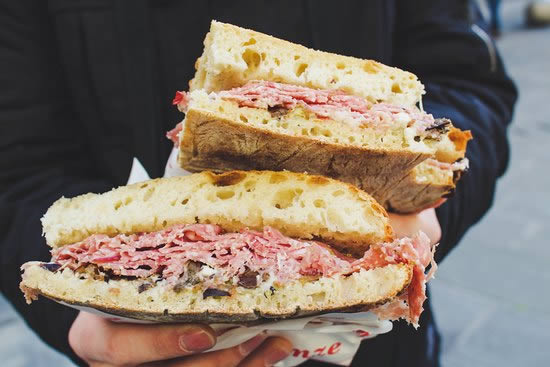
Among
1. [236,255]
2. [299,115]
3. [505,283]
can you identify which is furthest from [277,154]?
[505,283]

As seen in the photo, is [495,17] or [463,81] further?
[495,17]

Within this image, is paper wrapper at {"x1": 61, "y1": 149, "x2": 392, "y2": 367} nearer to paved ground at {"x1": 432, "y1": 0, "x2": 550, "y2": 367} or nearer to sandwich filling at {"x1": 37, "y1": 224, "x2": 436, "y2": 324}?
sandwich filling at {"x1": 37, "y1": 224, "x2": 436, "y2": 324}

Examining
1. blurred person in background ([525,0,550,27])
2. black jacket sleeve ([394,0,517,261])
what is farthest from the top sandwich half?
blurred person in background ([525,0,550,27])

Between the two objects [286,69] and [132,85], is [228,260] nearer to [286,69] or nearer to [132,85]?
[286,69]

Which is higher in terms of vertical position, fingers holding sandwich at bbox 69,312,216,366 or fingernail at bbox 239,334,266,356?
fingers holding sandwich at bbox 69,312,216,366

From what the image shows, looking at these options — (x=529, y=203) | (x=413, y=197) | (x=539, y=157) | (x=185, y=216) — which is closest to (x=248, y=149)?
(x=185, y=216)

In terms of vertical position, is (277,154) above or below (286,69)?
below

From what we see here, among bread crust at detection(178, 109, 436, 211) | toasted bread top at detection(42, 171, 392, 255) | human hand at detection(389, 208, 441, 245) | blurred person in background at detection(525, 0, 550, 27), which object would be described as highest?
bread crust at detection(178, 109, 436, 211)
